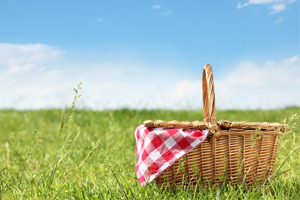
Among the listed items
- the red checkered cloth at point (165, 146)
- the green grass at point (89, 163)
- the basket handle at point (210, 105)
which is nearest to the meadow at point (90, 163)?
the green grass at point (89, 163)

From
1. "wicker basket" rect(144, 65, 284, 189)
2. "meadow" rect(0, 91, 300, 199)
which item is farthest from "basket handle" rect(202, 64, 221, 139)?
"meadow" rect(0, 91, 300, 199)

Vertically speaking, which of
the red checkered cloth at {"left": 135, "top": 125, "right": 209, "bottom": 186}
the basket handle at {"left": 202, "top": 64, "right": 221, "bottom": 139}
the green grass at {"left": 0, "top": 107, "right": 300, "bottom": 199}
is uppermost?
the basket handle at {"left": 202, "top": 64, "right": 221, "bottom": 139}

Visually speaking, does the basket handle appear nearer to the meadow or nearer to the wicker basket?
the wicker basket

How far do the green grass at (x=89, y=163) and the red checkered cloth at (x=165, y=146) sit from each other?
15cm

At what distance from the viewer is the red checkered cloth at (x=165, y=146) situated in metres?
1.85

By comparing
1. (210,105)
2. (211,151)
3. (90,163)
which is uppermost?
(210,105)

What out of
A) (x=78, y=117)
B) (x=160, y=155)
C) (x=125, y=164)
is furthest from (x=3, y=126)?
(x=160, y=155)

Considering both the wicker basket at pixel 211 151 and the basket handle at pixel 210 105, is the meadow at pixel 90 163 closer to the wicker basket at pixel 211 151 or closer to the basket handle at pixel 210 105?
the wicker basket at pixel 211 151

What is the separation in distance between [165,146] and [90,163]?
1167mm

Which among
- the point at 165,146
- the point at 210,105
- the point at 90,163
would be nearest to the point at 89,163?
the point at 90,163

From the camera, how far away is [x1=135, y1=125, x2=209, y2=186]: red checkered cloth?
6.08 feet

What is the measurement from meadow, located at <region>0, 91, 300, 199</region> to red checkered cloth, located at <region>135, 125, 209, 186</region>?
14 cm

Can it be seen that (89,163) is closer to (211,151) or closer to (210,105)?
(211,151)

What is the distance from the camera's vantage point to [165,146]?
1902 millimetres
